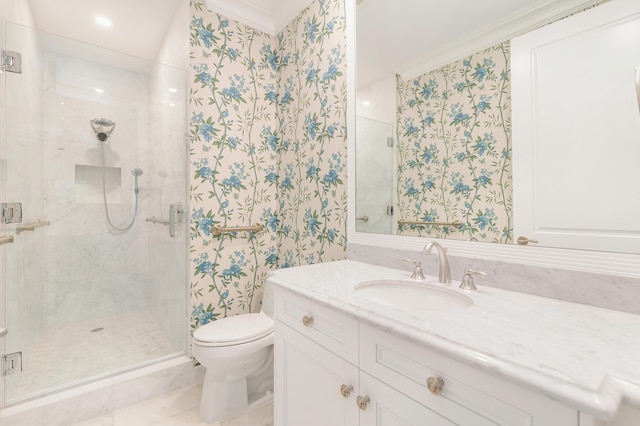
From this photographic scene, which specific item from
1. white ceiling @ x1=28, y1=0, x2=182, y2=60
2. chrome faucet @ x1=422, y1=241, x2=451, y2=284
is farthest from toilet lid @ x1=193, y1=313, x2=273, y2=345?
white ceiling @ x1=28, y1=0, x2=182, y2=60

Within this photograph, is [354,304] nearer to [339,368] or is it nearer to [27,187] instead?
[339,368]

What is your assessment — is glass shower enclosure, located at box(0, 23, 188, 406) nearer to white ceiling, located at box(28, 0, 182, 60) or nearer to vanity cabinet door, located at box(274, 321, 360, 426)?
white ceiling, located at box(28, 0, 182, 60)

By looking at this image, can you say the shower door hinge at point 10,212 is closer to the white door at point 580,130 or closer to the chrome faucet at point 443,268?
the chrome faucet at point 443,268

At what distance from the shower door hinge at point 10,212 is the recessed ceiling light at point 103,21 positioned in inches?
58.4

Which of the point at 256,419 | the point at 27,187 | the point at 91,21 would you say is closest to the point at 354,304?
the point at 256,419

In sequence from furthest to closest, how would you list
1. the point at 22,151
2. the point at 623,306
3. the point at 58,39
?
the point at 58,39, the point at 22,151, the point at 623,306

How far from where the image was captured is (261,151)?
215 centimetres

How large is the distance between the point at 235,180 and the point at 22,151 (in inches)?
48.1

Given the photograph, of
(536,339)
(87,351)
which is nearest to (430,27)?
(536,339)

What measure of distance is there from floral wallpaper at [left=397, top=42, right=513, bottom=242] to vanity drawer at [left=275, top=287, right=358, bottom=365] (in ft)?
1.89

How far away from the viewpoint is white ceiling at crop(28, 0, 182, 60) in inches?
80.1

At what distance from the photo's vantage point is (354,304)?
0.81 m

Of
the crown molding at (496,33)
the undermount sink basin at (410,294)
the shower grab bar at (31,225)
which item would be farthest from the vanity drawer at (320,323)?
the shower grab bar at (31,225)

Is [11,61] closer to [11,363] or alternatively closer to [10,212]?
[10,212]
